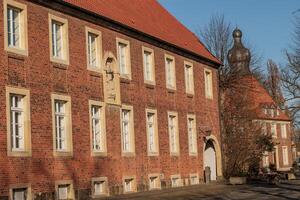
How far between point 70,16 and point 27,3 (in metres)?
3.00

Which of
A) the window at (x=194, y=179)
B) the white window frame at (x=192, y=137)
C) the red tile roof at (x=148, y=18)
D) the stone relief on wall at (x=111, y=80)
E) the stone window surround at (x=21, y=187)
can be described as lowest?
the window at (x=194, y=179)

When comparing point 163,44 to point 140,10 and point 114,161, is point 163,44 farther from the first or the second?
point 114,161

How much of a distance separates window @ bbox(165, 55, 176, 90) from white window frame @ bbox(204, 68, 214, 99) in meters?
5.46

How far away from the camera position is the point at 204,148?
40.5 meters

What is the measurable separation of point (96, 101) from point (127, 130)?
3.51m

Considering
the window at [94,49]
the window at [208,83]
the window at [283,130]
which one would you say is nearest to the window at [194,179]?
the window at [208,83]

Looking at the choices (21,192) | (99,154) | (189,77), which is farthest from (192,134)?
(21,192)

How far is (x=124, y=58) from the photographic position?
3123 cm

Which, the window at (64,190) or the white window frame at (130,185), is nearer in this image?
the window at (64,190)

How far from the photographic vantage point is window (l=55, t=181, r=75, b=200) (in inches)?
971

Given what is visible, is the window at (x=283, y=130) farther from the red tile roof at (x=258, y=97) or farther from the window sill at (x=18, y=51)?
the window sill at (x=18, y=51)

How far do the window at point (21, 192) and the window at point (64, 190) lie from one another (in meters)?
1.86

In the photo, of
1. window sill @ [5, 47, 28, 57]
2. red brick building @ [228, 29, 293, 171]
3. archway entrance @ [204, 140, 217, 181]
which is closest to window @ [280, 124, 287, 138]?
red brick building @ [228, 29, 293, 171]

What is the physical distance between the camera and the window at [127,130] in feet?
100.0
